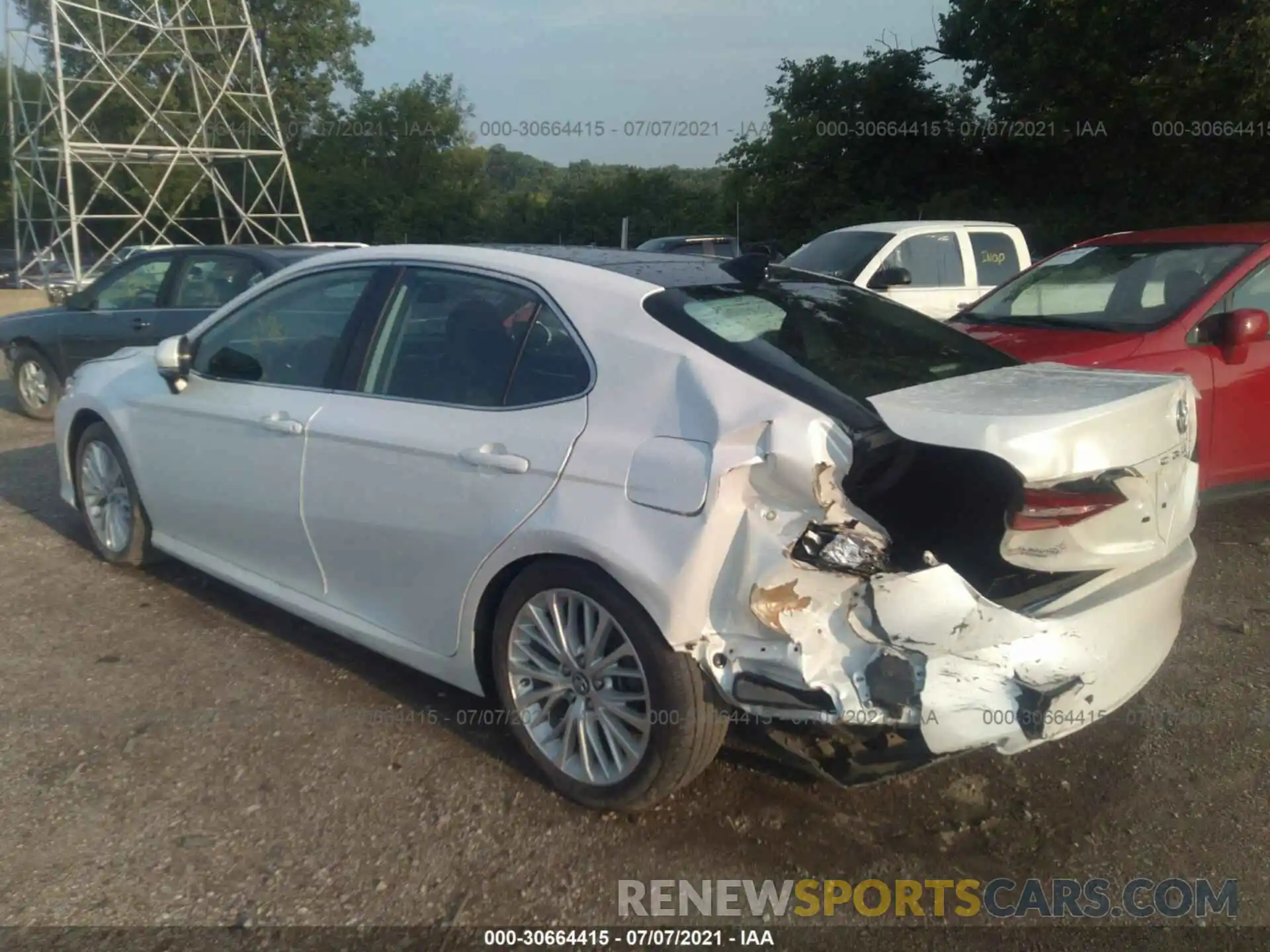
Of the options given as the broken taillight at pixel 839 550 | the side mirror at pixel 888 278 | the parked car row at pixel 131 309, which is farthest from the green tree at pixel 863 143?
the broken taillight at pixel 839 550

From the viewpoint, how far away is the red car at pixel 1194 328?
5488 mm

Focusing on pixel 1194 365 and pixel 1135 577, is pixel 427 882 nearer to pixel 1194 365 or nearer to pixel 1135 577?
pixel 1135 577

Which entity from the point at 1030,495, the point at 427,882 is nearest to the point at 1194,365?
the point at 1030,495

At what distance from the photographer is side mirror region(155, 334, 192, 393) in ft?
15.8

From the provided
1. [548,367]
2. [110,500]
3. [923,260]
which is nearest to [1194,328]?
[548,367]

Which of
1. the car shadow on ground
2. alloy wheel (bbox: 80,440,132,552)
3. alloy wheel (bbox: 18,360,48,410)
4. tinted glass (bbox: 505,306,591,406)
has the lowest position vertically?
the car shadow on ground

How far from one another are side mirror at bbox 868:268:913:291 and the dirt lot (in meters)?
6.80

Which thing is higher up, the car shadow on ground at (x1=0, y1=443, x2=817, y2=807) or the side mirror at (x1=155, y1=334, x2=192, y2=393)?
the side mirror at (x1=155, y1=334, x2=192, y2=393)

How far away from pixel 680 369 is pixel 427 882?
1.55 meters

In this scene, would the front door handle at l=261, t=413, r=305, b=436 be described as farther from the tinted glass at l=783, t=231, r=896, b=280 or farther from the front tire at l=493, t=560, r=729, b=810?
the tinted glass at l=783, t=231, r=896, b=280

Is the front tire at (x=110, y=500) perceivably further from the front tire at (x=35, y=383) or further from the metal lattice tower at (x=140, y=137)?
the metal lattice tower at (x=140, y=137)

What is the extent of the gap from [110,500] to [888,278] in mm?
7639

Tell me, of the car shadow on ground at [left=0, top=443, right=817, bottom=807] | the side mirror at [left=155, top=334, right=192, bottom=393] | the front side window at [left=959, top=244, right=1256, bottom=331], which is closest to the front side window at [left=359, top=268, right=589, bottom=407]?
the car shadow on ground at [left=0, top=443, right=817, bottom=807]

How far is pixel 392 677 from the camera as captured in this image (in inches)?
172
